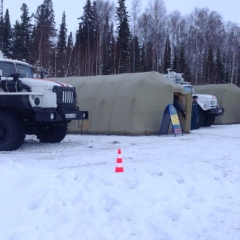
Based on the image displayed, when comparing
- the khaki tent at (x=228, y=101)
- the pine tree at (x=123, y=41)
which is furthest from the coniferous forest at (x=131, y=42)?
the khaki tent at (x=228, y=101)

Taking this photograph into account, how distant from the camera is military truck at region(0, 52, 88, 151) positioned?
1068cm

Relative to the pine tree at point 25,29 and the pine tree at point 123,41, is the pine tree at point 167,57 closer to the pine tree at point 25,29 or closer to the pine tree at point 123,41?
the pine tree at point 123,41

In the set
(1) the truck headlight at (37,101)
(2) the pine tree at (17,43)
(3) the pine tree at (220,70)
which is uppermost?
(2) the pine tree at (17,43)

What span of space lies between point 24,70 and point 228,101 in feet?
51.0

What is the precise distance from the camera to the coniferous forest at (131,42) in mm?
42500

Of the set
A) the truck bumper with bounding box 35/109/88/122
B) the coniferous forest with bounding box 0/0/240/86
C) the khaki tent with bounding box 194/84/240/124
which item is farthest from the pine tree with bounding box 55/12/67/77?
the truck bumper with bounding box 35/109/88/122

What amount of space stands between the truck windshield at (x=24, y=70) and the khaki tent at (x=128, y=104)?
13.6 ft

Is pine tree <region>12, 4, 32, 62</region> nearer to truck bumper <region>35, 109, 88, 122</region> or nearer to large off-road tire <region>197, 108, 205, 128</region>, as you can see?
large off-road tire <region>197, 108, 205, 128</region>

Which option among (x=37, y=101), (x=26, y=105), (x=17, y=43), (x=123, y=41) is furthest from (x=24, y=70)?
(x=123, y=41)

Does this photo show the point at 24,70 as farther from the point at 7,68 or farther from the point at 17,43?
the point at 17,43

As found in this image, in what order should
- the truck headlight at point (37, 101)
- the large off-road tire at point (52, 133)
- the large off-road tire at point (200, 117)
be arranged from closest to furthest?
the truck headlight at point (37, 101)
the large off-road tire at point (52, 133)
the large off-road tire at point (200, 117)

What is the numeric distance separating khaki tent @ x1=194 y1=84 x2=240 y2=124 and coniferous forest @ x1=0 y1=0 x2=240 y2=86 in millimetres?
18731

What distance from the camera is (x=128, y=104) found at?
50.6 ft

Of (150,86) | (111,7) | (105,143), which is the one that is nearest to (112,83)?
(150,86)
